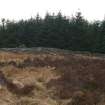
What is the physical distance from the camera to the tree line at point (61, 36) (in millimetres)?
66375

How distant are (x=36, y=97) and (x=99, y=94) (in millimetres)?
2371

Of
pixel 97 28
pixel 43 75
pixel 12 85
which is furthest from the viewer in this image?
pixel 97 28

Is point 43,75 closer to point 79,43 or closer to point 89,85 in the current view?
point 89,85

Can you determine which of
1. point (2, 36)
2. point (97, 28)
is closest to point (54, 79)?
point (97, 28)

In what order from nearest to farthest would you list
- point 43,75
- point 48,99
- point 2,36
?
1. point 48,99
2. point 43,75
3. point 2,36

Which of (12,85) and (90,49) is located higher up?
(12,85)

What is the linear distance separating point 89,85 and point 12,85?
10.6ft

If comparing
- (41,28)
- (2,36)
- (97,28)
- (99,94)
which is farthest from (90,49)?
(99,94)

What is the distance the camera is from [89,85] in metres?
14.2

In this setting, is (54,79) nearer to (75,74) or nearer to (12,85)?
(75,74)

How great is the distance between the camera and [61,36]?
68625 millimetres

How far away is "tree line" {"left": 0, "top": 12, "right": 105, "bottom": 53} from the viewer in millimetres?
66375

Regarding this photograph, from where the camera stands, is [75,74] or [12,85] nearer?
[12,85]

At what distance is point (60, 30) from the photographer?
69.6m
